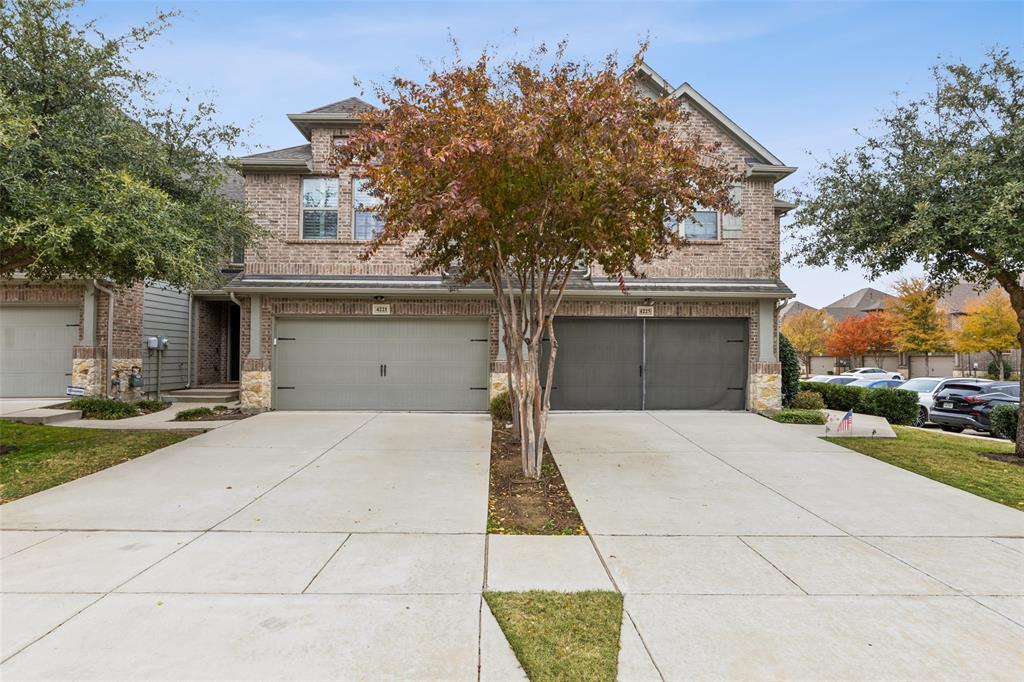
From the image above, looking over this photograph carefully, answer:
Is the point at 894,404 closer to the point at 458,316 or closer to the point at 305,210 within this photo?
the point at 458,316

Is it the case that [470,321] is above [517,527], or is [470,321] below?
above

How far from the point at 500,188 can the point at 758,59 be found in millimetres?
7993

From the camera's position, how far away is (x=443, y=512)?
5371 mm

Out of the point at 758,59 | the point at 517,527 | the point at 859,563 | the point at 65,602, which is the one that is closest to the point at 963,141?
the point at 758,59

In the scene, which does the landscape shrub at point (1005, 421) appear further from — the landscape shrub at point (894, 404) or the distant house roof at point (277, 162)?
the distant house roof at point (277, 162)

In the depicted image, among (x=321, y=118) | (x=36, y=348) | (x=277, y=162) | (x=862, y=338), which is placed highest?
(x=321, y=118)

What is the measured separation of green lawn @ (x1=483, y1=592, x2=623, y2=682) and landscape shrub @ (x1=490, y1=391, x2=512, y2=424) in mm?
7291

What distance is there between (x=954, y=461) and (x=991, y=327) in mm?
26527

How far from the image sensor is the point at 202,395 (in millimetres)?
13984

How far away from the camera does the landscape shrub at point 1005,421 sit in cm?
1041

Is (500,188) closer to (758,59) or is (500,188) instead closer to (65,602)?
(65,602)

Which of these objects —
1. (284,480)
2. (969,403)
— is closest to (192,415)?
(284,480)

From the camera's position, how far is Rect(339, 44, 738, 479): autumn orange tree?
557 cm

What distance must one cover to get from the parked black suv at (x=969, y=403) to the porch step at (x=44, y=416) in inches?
807
